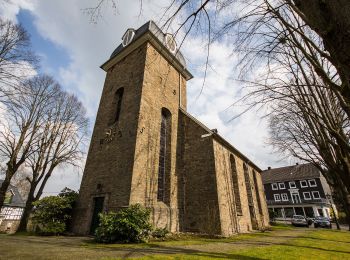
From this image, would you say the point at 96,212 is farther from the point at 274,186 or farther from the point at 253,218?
the point at 274,186

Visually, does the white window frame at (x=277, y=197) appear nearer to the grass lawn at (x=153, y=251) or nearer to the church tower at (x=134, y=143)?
the church tower at (x=134, y=143)

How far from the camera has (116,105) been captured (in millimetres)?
14922

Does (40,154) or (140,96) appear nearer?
(140,96)

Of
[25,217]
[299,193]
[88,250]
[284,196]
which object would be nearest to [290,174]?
[299,193]

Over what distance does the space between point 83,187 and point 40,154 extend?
6.94m

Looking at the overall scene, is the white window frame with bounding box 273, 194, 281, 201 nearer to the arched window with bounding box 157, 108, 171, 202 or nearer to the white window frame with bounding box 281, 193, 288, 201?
the white window frame with bounding box 281, 193, 288, 201

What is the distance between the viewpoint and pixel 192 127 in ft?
46.9

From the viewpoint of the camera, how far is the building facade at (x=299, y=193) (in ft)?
140

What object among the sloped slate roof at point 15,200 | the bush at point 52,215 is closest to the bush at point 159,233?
the bush at point 52,215

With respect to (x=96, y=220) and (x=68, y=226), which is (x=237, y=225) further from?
(x=68, y=226)

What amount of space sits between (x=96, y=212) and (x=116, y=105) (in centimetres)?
724

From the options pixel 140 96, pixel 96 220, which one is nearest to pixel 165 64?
pixel 140 96

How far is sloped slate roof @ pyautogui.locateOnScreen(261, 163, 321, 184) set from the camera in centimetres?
4441

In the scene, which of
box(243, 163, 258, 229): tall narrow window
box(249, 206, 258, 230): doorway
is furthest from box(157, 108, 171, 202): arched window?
box(249, 206, 258, 230): doorway
